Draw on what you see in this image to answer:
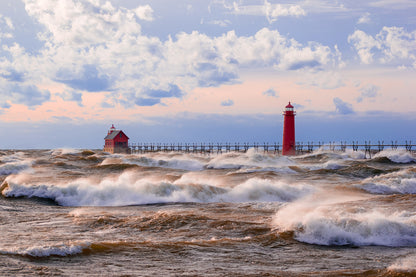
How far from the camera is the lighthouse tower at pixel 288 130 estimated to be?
3944cm

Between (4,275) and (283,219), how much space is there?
5369mm

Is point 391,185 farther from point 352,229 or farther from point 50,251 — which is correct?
point 50,251

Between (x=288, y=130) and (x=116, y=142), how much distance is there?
24.6 meters

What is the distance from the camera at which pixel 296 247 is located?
6.91 meters

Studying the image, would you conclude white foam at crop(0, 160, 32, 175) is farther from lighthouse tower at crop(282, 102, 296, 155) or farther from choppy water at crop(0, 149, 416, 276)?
lighthouse tower at crop(282, 102, 296, 155)

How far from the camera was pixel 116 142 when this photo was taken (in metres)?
55.7

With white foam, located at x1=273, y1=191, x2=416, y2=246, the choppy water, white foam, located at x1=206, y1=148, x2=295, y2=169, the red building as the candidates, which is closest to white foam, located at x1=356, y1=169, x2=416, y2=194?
the choppy water

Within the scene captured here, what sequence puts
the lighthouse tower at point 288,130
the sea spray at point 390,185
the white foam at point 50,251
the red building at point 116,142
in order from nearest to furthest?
the white foam at point 50,251, the sea spray at point 390,185, the lighthouse tower at point 288,130, the red building at point 116,142

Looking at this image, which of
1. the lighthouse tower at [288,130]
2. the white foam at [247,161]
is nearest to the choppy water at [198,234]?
the white foam at [247,161]

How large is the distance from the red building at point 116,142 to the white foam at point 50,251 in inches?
1962

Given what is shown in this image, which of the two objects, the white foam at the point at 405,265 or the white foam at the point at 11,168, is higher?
the white foam at the point at 11,168

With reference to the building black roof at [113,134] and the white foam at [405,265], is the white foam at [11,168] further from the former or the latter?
the building black roof at [113,134]

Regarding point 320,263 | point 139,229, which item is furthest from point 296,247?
point 139,229

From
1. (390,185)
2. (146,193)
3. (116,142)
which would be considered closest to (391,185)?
(390,185)
